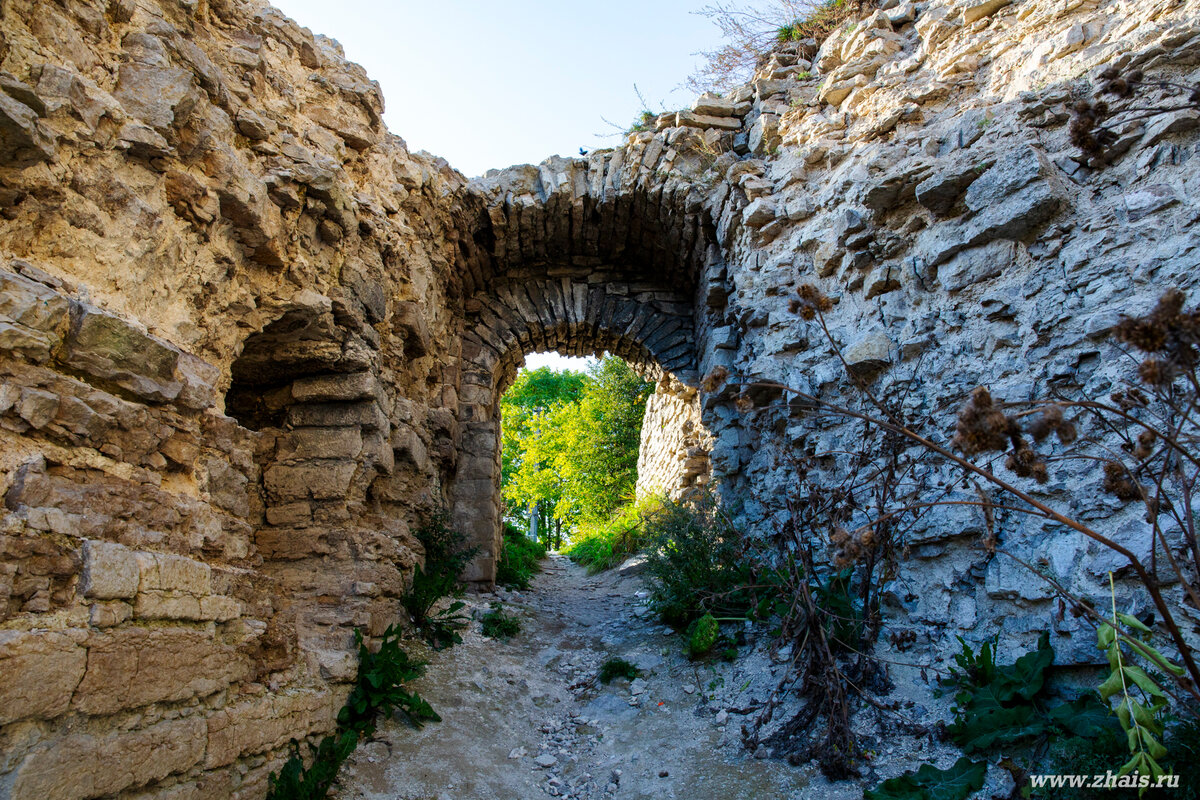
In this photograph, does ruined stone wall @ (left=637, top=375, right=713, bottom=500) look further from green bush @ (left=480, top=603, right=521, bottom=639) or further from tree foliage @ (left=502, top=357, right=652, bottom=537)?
tree foliage @ (left=502, top=357, right=652, bottom=537)

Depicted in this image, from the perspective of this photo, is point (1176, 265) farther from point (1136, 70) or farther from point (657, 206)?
point (657, 206)

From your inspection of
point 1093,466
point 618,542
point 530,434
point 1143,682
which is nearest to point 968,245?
point 1093,466

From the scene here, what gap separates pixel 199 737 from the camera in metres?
2.52

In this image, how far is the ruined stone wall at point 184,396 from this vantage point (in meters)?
2.13

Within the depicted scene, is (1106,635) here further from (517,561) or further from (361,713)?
(517,561)

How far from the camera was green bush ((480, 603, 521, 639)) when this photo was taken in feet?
16.7

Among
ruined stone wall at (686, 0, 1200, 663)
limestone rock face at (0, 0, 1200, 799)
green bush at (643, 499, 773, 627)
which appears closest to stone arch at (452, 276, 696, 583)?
limestone rock face at (0, 0, 1200, 799)

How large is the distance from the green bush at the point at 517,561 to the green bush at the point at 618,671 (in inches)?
88.4

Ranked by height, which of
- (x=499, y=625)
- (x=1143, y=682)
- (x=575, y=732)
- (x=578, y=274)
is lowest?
(x=575, y=732)

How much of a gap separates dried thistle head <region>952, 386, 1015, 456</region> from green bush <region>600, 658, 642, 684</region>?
3262 millimetres

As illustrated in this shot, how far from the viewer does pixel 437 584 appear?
4750mm

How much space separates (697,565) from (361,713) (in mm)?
2488

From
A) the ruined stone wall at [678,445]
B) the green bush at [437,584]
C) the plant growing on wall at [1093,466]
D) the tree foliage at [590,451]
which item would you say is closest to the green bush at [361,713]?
the green bush at [437,584]

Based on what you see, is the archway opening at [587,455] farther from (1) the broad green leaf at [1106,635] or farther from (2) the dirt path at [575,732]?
(1) the broad green leaf at [1106,635]
